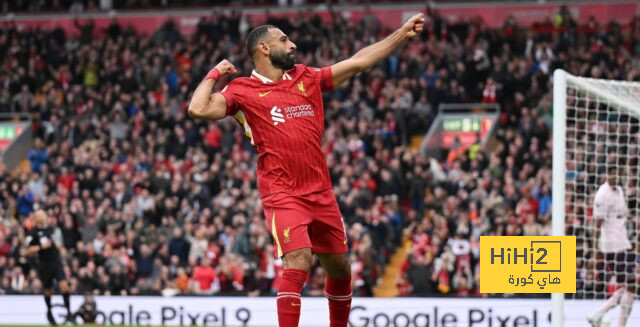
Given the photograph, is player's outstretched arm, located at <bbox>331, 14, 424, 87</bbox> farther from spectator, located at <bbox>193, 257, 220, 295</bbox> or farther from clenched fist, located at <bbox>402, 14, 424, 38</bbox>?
spectator, located at <bbox>193, 257, 220, 295</bbox>

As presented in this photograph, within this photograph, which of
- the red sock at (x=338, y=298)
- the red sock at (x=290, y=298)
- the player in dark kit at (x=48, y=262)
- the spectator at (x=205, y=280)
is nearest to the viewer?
the red sock at (x=290, y=298)

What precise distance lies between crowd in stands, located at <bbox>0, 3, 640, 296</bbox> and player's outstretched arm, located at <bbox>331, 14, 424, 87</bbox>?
1284cm

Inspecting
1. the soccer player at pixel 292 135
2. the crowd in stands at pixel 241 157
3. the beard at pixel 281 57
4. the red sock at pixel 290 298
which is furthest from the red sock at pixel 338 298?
the crowd in stands at pixel 241 157

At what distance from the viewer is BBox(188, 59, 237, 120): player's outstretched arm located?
322 inches

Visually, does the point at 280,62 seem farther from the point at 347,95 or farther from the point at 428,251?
the point at 347,95

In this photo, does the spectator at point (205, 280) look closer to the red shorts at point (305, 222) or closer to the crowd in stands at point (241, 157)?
the crowd in stands at point (241, 157)

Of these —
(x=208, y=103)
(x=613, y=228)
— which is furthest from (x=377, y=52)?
(x=613, y=228)

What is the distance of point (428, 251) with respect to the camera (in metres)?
22.1

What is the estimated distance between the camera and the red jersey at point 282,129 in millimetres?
8438

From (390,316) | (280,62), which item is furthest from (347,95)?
(280,62)

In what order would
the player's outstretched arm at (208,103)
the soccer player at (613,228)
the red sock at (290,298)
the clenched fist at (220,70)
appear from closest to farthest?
1. the red sock at (290,298)
2. the player's outstretched arm at (208,103)
3. the clenched fist at (220,70)
4. the soccer player at (613,228)

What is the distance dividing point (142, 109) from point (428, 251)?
11.9 meters

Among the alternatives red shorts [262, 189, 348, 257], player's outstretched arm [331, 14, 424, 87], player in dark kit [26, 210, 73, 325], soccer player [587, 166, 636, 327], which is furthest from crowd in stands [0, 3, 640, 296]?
player's outstretched arm [331, 14, 424, 87]

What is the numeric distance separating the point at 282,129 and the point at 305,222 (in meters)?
0.72
